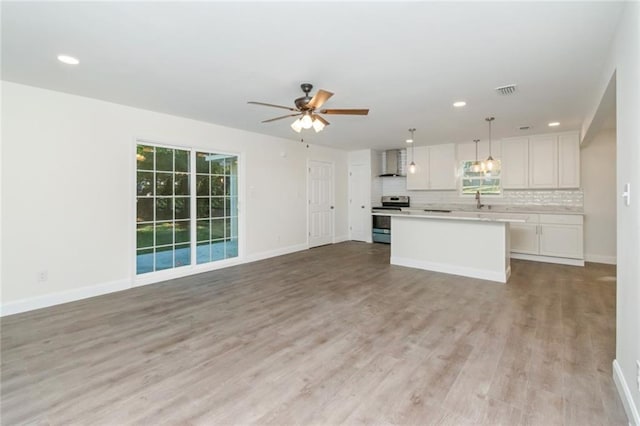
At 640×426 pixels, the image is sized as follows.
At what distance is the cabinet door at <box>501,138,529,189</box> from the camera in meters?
6.16

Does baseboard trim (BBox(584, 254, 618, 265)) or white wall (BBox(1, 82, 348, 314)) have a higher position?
white wall (BBox(1, 82, 348, 314))

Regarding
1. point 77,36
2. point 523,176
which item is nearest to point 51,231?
point 77,36

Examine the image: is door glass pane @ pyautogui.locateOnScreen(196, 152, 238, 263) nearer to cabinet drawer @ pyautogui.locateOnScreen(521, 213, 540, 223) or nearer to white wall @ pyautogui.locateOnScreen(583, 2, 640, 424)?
white wall @ pyautogui.locateOnScreen(583, 2, 640, 424)

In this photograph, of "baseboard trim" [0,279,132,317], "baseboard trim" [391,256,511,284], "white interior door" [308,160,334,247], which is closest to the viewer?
"baseboard trim" [0,279,132,317]

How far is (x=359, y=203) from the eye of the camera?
8.12 metres

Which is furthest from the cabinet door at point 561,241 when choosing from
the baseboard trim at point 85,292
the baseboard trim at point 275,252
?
the baseboard trim at point 85,292

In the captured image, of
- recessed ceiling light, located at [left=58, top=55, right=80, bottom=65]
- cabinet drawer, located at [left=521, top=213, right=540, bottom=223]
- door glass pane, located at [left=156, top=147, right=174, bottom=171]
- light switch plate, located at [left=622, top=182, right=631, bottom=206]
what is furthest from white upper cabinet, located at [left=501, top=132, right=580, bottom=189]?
recessed ceiling light, located at [left=58, top=55, right=80, bottom=65]

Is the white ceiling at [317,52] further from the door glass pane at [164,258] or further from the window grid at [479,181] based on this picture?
the window grid at [479,181]

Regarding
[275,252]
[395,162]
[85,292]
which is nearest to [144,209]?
[85,292]

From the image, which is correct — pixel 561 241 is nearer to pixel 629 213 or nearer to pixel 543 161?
pixel 543 161

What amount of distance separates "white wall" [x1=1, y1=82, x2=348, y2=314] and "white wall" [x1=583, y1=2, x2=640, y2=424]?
492cm

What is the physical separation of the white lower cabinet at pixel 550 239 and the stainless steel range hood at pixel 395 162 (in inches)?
112

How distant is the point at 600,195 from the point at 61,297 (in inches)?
337

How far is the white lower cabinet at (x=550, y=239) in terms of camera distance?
216 inches
